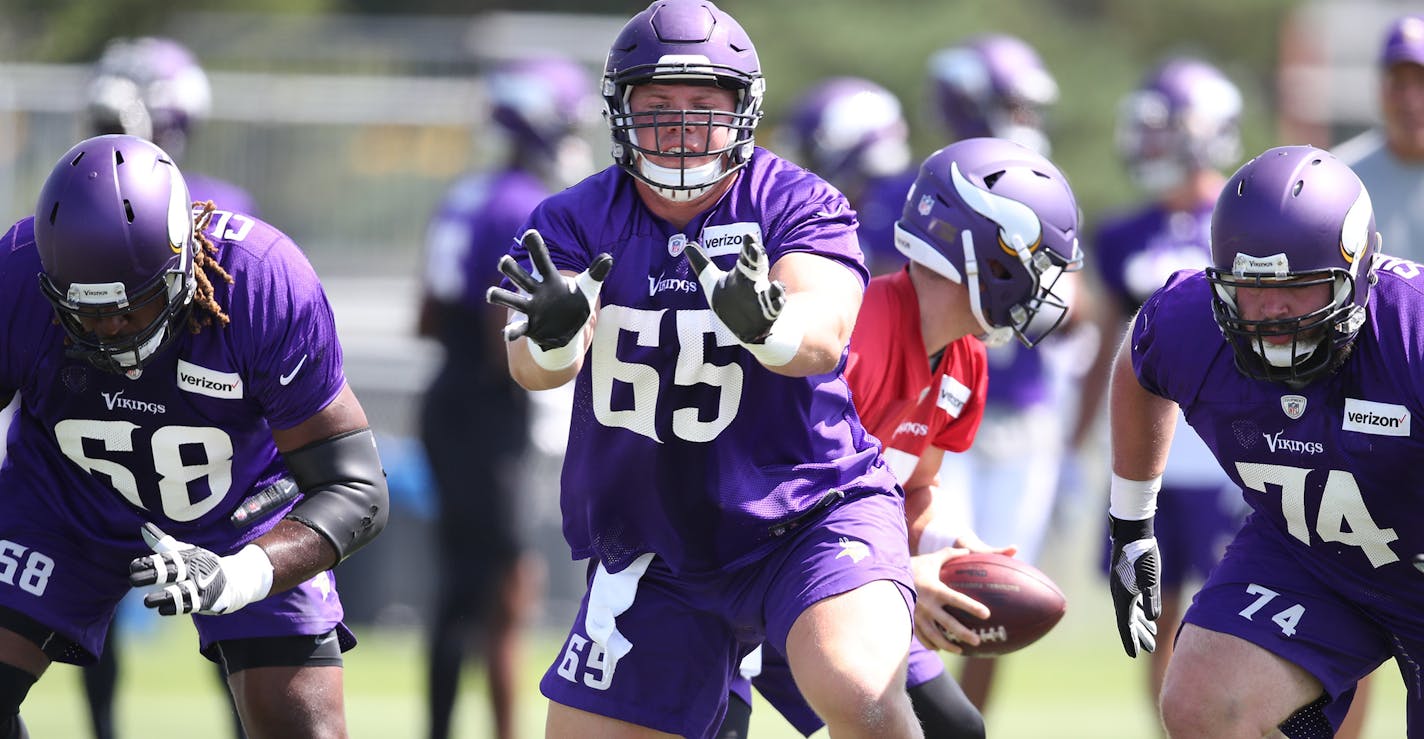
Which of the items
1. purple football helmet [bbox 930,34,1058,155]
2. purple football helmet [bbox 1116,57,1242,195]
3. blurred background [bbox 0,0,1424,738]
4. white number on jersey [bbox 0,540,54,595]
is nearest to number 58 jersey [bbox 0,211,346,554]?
white number on jersey [bbox 0,540,54,595]

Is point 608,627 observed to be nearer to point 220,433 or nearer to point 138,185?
point 220,433

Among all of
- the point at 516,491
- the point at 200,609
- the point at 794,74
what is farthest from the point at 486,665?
the point at 794,74

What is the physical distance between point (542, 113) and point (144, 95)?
1.51 meters

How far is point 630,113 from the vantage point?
4.23 m

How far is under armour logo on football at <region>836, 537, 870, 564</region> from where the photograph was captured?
162 inches

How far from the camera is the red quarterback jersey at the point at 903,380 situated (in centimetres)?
466

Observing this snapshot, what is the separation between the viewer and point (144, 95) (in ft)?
21.9

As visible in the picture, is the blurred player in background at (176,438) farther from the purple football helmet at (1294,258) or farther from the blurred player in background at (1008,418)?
the blurred player in background at (1008,418)

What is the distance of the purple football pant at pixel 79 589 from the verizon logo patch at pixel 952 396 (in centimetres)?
158

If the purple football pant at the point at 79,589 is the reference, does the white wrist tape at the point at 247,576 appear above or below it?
above

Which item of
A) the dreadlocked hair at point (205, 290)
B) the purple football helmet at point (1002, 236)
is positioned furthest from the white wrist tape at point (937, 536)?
the dreadlocked hair at point (205, 290)

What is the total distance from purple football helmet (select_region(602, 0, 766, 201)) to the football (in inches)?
48.2

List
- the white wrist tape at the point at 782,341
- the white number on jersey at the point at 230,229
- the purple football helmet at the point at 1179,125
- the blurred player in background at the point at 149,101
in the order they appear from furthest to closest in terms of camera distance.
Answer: the purple football helmet at the point at 1179,125
the blurred player in background at the point at 149,101
the white number on jersey at the point at 230,229
the white wrist tape at the point at 782,341

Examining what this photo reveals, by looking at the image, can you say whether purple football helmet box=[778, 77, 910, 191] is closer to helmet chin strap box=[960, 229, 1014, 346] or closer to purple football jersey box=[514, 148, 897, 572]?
helmet chin strap box=[960, 229, 1014, 346]
